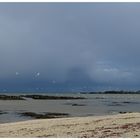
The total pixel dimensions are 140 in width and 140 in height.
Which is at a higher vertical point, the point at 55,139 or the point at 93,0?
the point at 93,0

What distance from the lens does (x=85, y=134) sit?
18562 mm

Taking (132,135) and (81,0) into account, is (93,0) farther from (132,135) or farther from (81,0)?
(132,135)

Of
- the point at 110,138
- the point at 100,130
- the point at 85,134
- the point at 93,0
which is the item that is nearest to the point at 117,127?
the point at 100,130

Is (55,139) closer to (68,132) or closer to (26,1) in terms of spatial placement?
(68,132)

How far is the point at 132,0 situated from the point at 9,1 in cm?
459

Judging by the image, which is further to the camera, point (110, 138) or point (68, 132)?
point (68, 132)

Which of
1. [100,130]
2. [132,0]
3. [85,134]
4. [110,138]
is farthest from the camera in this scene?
[100,130]

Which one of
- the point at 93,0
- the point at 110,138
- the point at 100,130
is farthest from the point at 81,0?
the point at 100,130

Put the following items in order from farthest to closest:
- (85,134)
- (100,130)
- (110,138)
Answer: (100,130), (85,134), (110,138)

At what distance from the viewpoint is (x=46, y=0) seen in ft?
49.0

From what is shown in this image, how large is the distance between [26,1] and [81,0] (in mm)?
2051

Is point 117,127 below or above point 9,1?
below

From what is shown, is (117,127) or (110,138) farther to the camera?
(117,127)

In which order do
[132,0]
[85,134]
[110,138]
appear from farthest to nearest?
[85,134], [110,138], [132,0]
